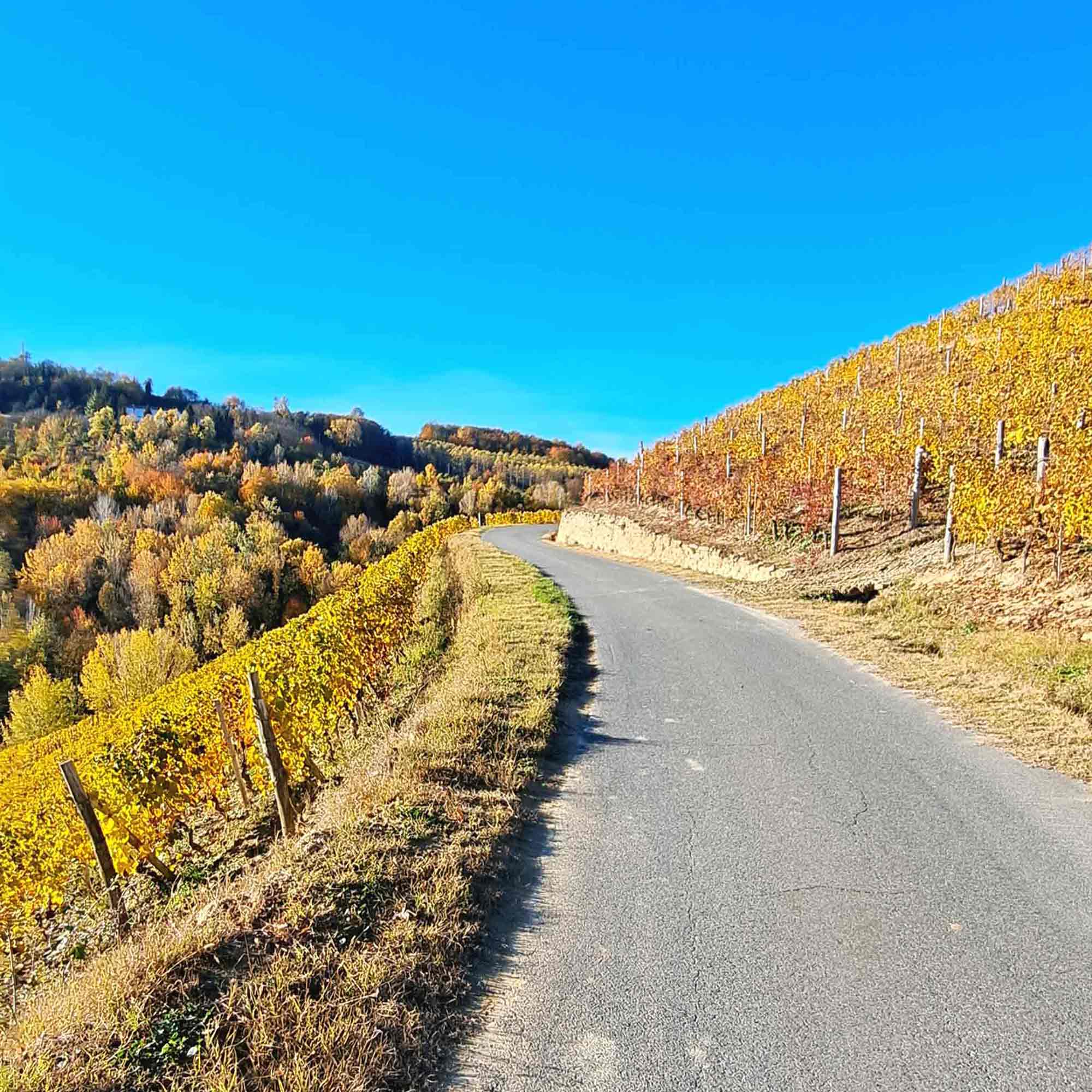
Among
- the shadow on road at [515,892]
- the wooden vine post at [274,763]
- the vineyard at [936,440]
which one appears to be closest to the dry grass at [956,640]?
the vineyard at [936,440]

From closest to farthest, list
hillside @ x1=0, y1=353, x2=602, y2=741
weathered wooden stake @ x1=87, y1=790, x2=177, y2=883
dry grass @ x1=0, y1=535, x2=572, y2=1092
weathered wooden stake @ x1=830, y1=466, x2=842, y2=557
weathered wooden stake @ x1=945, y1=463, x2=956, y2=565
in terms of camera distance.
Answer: dry grass @ x1=0, y1=535, x2=572, y2=1092 < weathered wooden stake @ x1=87, y1=790, x2=177, y2=883 < weathered wooden stake @ x1=945, y1=463, x2=956, y2=565 < weathered wooden stake @ x1=830, y1=466, x2=842, y2=557 < hillside @ x1=0, y1=353, x2=602, y2=741

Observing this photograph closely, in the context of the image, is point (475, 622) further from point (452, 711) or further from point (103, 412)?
point (103, 412)

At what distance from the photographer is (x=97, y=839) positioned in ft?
16.7

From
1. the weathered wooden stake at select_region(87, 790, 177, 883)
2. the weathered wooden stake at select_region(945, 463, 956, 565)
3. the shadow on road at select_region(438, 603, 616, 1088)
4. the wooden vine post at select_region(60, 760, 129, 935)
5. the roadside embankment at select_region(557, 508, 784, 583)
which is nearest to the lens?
the shadow on road at select_region(438, 603, 616, 1088)

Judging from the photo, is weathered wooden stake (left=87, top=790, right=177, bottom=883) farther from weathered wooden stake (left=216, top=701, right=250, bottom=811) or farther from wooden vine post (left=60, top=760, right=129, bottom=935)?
weathered wooden stake (left=216, top=701, right=250, bottom=811)

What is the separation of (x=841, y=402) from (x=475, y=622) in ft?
76.8

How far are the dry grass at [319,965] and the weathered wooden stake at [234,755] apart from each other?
1.89 metres

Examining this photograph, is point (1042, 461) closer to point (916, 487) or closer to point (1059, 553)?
point (1059, 553)

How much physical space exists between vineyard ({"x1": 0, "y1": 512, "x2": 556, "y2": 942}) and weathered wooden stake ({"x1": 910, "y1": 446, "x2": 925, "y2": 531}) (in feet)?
42.5

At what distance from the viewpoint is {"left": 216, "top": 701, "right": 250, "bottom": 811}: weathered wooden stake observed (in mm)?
6566

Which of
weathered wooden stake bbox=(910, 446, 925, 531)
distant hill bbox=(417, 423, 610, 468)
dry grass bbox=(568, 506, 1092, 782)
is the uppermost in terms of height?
distant hill bbox=(417, 423, 610, 468)

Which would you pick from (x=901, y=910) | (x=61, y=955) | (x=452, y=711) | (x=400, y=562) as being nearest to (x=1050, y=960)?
(x=901, y=910)

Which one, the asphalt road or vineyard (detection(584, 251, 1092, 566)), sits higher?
vineyard (detection(584, 251, 1092, 566))

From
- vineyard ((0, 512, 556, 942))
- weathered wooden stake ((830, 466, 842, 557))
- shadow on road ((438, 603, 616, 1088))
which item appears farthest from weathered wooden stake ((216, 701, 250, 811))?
weathered wooden stake ((830, 466, 842, 557))
